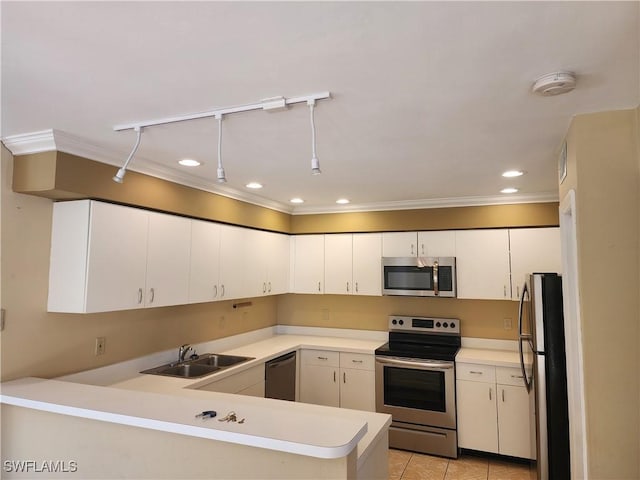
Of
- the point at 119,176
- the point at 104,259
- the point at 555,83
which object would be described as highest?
the point at 555,83

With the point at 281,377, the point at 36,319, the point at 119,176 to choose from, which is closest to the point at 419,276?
the point at 281,377

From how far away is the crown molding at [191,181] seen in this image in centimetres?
226

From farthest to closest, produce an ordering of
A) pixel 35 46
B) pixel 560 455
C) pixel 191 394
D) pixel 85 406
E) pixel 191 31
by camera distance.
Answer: pixel 560 455 < pixel 191 394 < pixel 85 406 < pixel 35 46 < pixel 191 31

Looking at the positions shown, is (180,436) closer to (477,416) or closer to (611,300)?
(611,300)

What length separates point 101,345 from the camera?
2.79 meters

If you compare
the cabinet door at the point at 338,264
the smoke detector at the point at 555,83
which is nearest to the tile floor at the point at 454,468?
the cabinet door at the point at 338,264

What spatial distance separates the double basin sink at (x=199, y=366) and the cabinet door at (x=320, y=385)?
96 cm

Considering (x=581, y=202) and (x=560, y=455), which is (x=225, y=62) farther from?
(x=560, y=455)

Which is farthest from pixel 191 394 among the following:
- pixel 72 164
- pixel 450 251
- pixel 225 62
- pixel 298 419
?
pixel 450 251

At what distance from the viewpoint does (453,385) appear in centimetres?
375

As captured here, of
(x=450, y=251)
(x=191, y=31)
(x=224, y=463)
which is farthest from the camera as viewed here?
(x=450, y=251)

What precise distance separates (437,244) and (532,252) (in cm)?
88

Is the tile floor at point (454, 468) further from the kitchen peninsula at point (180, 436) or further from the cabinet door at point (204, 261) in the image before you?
the cabinet door at point (204, 261)

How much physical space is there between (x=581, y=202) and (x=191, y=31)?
5.52 ft
